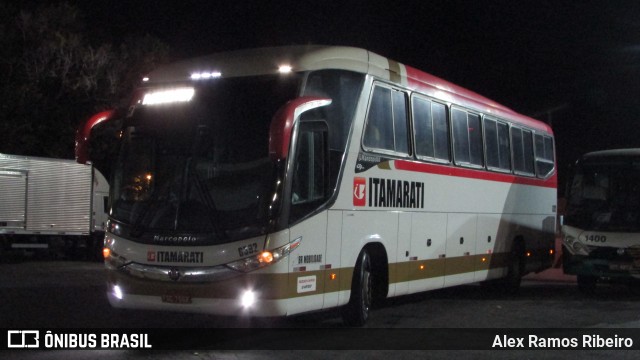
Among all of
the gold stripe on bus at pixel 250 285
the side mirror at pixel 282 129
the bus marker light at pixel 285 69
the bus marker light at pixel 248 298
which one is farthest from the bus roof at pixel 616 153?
the bus marker light at pixel 248 298

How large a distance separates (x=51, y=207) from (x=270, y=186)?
19.9m

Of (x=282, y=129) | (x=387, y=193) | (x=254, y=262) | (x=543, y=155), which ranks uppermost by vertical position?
(x=543, y=155)

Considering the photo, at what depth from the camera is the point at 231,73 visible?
11.0 meters

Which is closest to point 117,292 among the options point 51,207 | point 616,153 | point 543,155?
point 616,153

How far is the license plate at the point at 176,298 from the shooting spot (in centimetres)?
1019

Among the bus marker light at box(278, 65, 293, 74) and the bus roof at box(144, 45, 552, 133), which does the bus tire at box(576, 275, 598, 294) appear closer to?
the bus roof at box(144, 45, 552, 133)

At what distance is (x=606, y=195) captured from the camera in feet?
58.3

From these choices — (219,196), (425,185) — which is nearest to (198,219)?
(219,196)

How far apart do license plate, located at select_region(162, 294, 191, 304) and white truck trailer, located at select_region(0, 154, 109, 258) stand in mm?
18180

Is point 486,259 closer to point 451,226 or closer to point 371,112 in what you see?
point 451,226

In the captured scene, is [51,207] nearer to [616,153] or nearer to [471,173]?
[471,173]

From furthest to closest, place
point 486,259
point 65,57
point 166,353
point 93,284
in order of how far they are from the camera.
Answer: point 65,57, point 93,284, point 486,259, point 166,353

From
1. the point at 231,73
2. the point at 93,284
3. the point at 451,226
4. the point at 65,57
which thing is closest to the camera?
the point at 231,73

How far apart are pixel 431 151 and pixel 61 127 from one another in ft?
76.4
